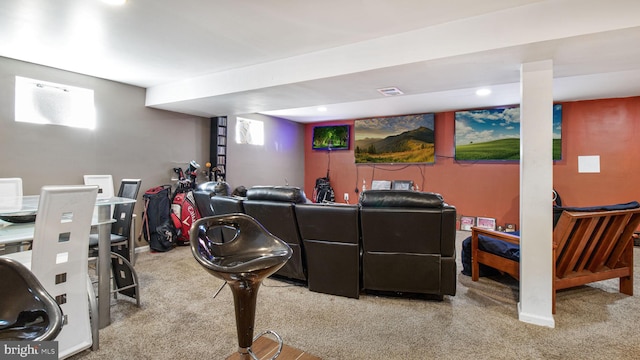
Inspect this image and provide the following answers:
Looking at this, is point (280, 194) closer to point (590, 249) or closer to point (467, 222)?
point (590, 249)

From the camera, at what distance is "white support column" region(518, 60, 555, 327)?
7.53ft

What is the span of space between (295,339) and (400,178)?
507 cm

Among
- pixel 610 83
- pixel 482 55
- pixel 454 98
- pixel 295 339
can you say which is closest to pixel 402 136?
pixel 454 98

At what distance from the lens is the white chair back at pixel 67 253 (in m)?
1.65

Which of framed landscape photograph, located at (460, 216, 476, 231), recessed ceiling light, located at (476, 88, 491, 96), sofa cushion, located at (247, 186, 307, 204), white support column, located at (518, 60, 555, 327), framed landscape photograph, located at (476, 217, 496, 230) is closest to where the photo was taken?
white support column, located at (518, 60, 555, 327)

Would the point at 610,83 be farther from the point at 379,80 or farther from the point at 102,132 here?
the point at 102,132

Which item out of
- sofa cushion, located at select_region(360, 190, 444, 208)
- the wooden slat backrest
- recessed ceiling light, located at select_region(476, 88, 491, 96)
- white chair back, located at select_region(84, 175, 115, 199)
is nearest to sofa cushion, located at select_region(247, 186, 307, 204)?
sofa cushion, located at select_region(360, 190, 444, 208)

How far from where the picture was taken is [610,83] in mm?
4059

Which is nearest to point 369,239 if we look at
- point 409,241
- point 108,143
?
point 409,241

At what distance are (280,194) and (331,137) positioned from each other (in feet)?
15.5

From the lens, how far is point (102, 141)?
400 cm

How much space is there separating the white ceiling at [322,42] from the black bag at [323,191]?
3.66m

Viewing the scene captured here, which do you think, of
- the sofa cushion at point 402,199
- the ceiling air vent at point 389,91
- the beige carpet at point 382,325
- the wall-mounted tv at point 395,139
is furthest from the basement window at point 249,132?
the sofa cushion at point 402,199

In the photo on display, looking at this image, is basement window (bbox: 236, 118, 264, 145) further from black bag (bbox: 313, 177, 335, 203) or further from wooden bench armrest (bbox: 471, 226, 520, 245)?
wooden bench armrest (bbox: 471, 226, 520, 245)
